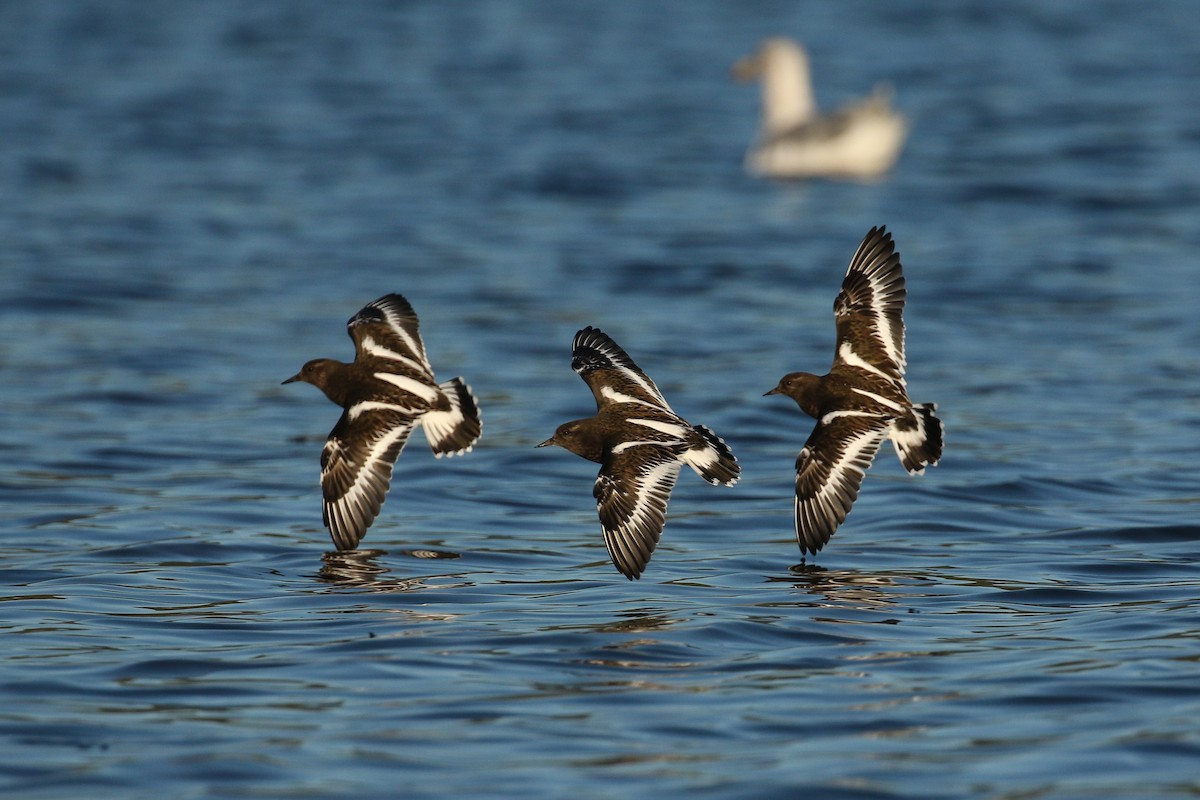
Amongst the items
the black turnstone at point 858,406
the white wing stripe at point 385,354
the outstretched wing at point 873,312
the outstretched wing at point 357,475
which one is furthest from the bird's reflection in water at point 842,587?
the white wing stripe at point 385,354

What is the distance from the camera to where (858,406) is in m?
9.22

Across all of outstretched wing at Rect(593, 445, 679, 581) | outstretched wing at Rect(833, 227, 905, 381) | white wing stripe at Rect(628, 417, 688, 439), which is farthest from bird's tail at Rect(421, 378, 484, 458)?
outstretched wing at Rect(833, 227, 905, 381)

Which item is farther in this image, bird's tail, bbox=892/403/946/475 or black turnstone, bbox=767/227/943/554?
bird's tail, bbox=892/403/946/475

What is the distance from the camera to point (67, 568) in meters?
8.83

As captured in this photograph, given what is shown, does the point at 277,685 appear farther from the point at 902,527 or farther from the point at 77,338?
the point at 77,338

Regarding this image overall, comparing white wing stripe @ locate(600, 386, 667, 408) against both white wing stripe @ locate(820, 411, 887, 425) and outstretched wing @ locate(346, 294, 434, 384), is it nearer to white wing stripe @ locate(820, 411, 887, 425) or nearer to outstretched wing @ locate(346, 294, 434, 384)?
white wing stripe @ locate(820, 411, 887, 425)

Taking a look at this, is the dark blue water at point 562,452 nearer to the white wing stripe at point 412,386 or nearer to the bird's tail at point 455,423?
the bird's tail at point 455,423

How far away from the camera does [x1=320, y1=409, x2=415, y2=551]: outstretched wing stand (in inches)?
355

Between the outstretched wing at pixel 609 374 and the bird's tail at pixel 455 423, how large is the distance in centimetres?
58

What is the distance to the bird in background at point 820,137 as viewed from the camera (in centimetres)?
2381

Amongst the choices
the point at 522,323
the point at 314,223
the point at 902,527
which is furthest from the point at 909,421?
the point at 314,223

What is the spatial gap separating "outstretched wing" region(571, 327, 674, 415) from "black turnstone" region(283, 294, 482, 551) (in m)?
0.63

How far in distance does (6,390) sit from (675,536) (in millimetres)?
6139

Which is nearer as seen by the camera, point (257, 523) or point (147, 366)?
point (257, 523)
